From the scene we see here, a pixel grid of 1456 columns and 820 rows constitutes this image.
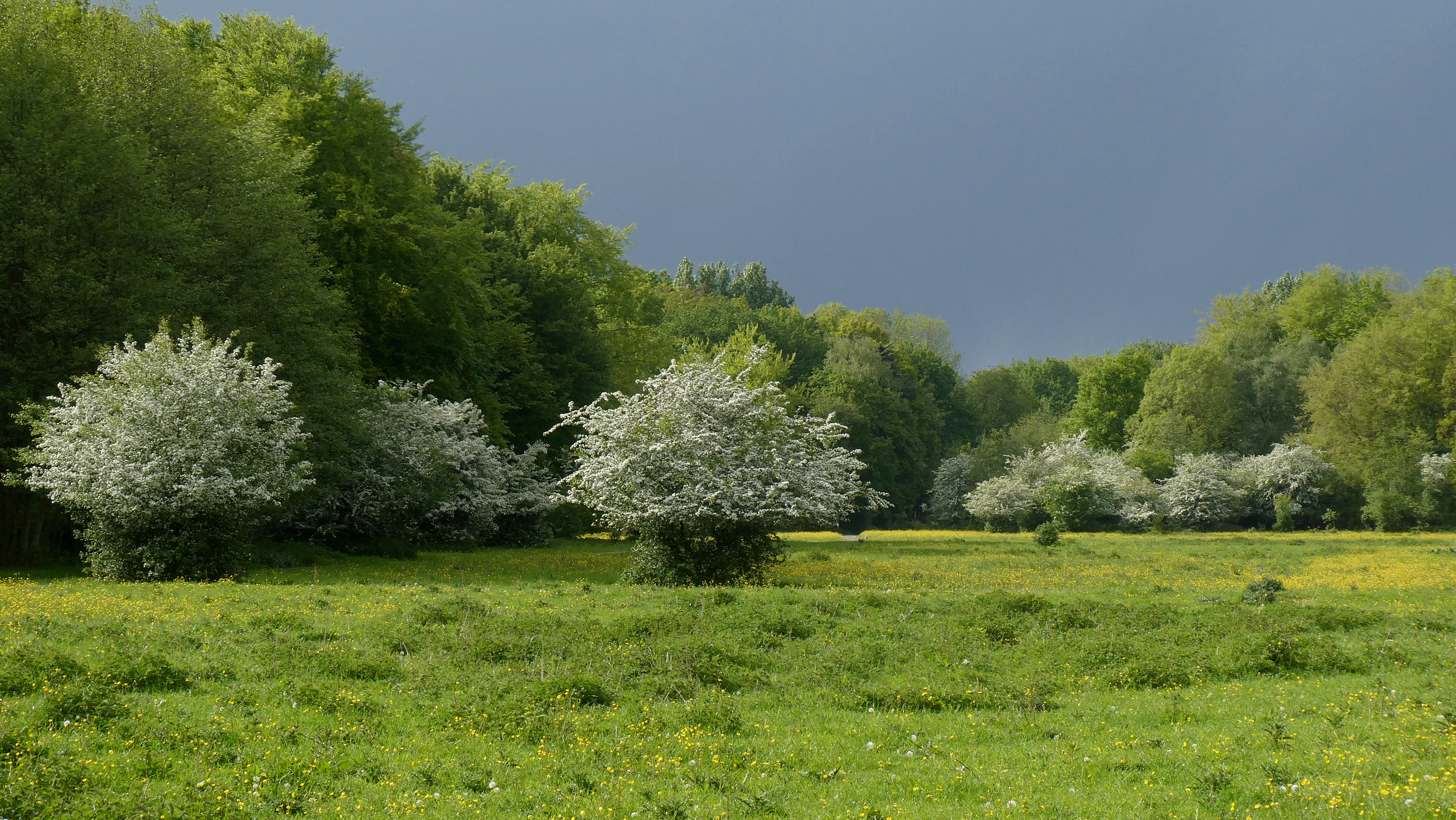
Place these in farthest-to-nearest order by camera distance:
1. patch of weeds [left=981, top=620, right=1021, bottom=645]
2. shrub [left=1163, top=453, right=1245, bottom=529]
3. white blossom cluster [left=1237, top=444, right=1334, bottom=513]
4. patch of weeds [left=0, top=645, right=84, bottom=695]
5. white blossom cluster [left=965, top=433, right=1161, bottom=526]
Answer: shrub [left=1163, top=453, right=1245, bottom=529]
white blossom cluster [left=1237, top=444, right=1334, bottom=513]
white blossom cluster [left=965, top=433, right=1161, bottom=526]
patch of weeds [left=981, top=620, right=1021, bottom=645]
patch of weeds [left=0, top=645, right=84, bottom=695]

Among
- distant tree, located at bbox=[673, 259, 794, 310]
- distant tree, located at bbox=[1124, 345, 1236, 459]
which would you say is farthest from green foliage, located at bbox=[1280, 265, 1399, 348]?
distant tree, located at bbox=[673, 259, 794, 310]

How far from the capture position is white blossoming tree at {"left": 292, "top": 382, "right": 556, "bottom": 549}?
3061 centimetres

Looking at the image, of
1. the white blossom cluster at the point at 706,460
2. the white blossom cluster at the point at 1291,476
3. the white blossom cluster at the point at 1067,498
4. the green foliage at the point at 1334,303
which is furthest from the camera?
the green foliage at the point at 1334,303

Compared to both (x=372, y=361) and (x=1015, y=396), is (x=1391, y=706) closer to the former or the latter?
(x=372, y=361)

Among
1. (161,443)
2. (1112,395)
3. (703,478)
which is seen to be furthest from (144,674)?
(1112,395)

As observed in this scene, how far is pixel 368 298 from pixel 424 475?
26.5 feet

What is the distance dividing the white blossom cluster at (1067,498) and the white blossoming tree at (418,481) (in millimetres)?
32395

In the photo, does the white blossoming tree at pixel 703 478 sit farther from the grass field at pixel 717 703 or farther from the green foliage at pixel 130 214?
the green foliage at pixel 130 214

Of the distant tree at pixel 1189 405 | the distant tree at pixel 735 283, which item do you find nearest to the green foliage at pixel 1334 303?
the distant tree at pixel 1189 405

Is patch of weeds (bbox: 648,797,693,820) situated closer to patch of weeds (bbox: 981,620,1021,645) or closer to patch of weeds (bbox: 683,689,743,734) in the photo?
patch of weeds (bbox: 683,689,743,734)

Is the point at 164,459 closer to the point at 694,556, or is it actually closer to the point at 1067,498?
the point at 694,556

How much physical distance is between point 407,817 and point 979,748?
18.3ft

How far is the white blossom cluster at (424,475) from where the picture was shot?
101ft

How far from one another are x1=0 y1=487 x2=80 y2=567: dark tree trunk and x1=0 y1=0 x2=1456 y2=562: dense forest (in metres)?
0.06
